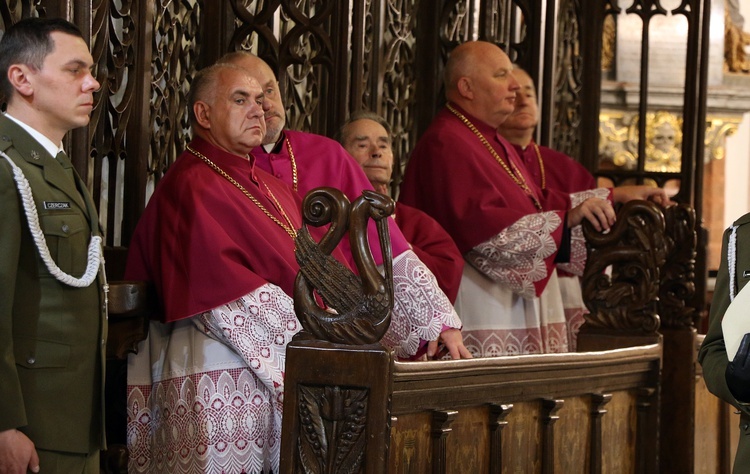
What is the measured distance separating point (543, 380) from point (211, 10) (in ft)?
7.45

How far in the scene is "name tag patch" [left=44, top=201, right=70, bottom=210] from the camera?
3.03 meters

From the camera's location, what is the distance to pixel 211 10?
514cm

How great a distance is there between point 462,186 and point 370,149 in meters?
0.63

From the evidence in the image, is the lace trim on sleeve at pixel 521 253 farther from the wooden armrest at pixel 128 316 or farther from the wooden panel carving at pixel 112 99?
the wooden armrest at pixel 128 316

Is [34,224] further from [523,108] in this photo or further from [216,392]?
[523,108]

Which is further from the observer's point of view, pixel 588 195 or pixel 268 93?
pixel 588 195

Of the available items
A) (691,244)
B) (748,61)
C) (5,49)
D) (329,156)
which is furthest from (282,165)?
(748,61)

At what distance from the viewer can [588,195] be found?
5516mm

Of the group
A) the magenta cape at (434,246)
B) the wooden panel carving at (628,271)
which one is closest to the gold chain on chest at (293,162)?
the magenta cape at (434,246)

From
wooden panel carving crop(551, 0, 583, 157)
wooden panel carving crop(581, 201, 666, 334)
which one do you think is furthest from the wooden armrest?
wooden panel carving crop(551, 0, 583, 157)

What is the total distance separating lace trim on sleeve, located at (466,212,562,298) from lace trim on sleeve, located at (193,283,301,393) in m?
1.67

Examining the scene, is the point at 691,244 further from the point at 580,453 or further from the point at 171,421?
the point at 171,421

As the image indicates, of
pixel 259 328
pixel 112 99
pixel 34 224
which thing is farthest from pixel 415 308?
pixel 34 224

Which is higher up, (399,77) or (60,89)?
(399,77)
